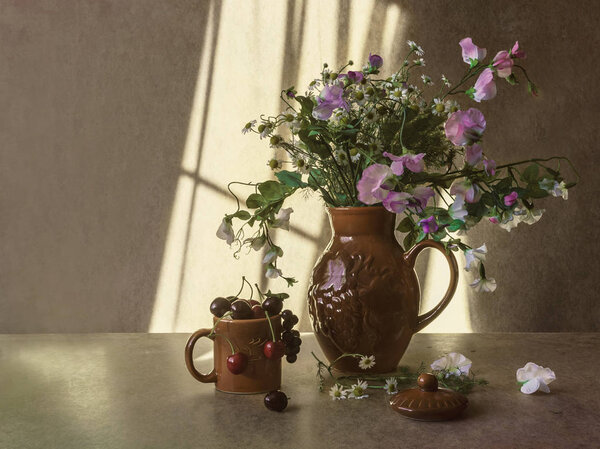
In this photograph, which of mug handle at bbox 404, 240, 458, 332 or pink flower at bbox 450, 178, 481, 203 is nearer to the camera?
pink flower at bbox 450, 178, 481, 203

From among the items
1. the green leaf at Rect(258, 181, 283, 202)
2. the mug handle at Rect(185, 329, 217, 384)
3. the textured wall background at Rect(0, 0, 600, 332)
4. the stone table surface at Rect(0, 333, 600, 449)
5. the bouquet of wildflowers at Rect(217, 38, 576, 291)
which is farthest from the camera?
the textured wall background at Rect(0, 0, 600, 332)

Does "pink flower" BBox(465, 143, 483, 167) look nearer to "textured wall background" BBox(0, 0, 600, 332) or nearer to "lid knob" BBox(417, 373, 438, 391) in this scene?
"lid knob" BBox(417, 373, 438, 391)

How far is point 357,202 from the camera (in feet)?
4.29

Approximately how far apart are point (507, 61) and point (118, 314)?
1.34 m

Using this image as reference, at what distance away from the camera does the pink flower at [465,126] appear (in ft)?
3.35

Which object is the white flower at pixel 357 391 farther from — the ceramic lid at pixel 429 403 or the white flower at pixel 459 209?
the white flower at pixel 459 209

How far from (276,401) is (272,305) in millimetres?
180

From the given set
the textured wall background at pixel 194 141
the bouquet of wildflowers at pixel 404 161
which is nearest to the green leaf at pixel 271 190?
the bouquet of wildflowers at pixel 404 161

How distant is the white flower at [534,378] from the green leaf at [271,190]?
0.54 meters

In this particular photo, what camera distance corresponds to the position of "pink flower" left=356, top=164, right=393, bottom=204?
1085 millimetres

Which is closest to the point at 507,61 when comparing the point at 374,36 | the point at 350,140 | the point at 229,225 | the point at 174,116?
the point at 350,140

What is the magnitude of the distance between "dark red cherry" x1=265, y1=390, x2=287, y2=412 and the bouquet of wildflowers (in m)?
0.26

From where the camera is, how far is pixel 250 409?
44.3 inches

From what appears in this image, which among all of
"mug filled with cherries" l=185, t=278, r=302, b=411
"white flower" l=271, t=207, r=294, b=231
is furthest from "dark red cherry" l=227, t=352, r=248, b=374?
"white flower" l=271, t=207, r=294, b=231
